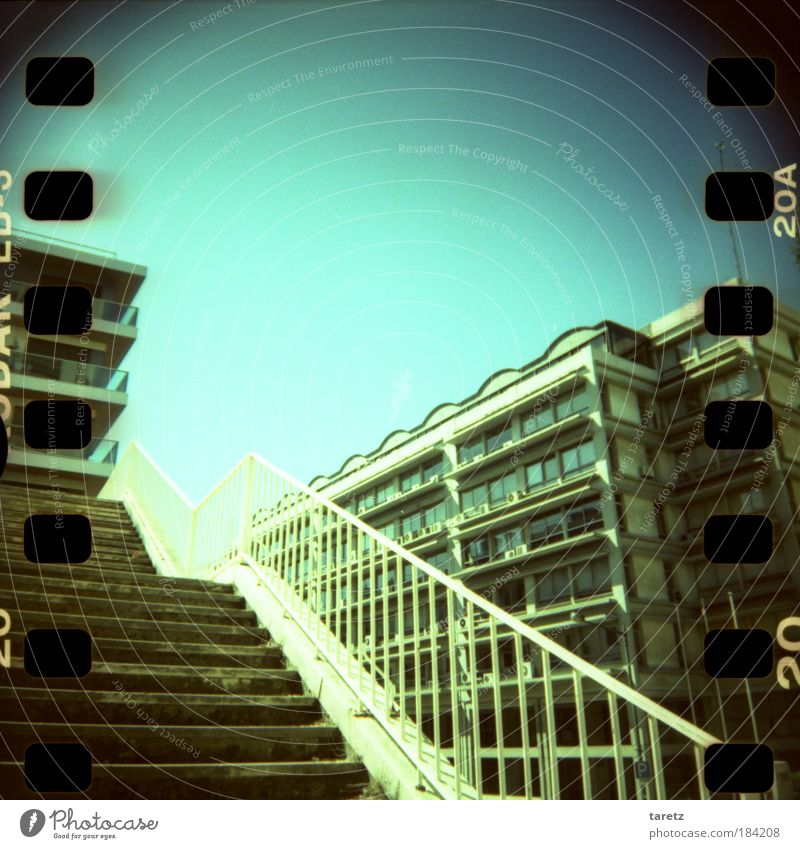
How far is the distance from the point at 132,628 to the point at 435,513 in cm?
398

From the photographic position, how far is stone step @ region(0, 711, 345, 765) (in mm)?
1387

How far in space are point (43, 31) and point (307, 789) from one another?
213 centimetres

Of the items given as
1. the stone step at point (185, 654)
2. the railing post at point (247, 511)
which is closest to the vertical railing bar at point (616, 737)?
the stone step at point (185, 654)

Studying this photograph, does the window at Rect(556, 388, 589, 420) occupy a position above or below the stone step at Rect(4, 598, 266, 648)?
above

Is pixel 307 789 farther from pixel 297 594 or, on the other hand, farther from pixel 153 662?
pixel 297 594

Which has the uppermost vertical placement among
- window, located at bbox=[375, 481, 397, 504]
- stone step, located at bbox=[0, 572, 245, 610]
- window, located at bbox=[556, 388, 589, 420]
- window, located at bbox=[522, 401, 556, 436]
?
window, located at bbox=[556, 388, 589, 420]

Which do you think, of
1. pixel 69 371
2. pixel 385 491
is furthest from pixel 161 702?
pixel 69 371

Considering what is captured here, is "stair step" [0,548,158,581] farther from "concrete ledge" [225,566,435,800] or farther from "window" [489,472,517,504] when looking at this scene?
"window" [489,472,517,504]

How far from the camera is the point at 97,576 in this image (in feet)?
7.96

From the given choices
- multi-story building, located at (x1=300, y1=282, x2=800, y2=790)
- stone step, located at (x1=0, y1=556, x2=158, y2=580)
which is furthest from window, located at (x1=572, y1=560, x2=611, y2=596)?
stone step, located at (x1=0, y1=556, x2=158, y2=580)

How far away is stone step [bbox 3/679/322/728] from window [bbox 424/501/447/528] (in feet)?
13.0

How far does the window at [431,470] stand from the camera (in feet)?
18.4

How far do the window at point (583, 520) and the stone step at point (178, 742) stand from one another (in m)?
4.95

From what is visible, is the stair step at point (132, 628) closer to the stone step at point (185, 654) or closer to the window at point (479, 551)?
the stone step at point (185, 654)
